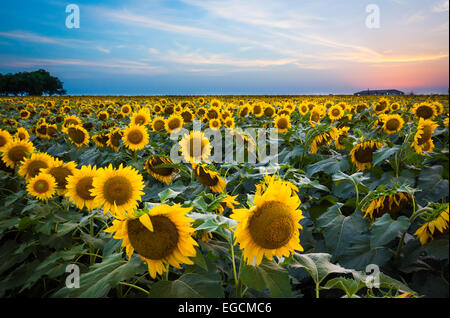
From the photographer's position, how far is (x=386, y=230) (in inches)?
69.2

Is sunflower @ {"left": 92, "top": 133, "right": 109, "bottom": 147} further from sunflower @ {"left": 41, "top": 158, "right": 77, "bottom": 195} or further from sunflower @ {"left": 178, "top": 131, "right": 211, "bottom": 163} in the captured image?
sunflower @ {"left": 41, "top": 158, "right": 77, "bottom": 195}

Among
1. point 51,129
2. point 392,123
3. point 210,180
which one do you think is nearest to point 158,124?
point 51,129

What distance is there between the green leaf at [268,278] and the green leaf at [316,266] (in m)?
0.13

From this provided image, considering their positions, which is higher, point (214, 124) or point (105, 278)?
point (214, 124)

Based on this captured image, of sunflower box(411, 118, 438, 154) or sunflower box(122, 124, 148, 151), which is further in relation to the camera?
sunflower box(122, 124, 148, 151)

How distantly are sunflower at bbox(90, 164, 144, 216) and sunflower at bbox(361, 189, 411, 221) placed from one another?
5.66 ft

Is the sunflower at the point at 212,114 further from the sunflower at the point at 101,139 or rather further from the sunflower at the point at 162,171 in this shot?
the sunflower at the point at 162,171

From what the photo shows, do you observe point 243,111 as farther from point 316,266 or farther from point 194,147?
point 316,266

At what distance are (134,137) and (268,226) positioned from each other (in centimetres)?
363

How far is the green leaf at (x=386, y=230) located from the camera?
1.69 metres

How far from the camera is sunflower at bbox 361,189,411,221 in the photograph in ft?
6.61

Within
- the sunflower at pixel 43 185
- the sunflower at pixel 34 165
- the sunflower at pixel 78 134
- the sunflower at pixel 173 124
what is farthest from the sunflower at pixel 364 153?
the sunflower at pixel 78 134

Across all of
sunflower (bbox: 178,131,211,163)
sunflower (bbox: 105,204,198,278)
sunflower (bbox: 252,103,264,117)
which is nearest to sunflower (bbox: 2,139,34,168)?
sunflower (bbox: 178,131,211,163)

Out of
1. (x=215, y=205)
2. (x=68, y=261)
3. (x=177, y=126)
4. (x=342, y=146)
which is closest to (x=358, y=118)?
(x=342, y=146)
